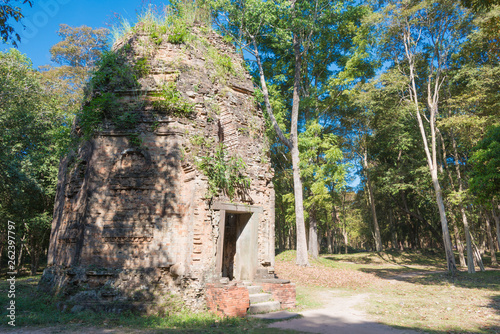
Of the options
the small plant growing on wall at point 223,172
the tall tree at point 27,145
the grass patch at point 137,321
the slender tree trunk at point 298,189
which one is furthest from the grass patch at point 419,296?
the tall tree at point 27,145

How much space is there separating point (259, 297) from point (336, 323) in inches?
85.6

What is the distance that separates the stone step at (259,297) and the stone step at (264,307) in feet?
0.95

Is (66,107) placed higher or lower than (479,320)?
higher

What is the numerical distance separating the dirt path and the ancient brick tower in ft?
6.96

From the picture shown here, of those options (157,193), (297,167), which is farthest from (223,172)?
(297,167)

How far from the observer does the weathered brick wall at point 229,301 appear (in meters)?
7.04

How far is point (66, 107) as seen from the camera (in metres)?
20.7

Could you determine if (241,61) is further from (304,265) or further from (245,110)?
(304,265)

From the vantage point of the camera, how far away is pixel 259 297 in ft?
26.9

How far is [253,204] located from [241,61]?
6277 millimetres

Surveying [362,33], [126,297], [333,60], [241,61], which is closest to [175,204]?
[126,297]

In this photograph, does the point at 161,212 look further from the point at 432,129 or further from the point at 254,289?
the point at 432,129

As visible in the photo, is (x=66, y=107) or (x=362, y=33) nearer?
(x=362, y=33)

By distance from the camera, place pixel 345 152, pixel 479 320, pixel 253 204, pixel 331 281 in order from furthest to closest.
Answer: pixel 345 152 < pixel 331 281 < pixel 253 204 < pixel 479 320
